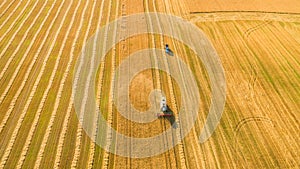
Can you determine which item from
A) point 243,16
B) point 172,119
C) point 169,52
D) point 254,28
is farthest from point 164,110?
point 243,16

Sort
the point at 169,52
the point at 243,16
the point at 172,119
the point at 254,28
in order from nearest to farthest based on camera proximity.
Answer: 1. the point at 172,119
2. the point at 169,52
3. the point at 254,28
4. the point at 243,16

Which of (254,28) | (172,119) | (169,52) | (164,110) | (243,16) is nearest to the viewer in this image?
(172,119)

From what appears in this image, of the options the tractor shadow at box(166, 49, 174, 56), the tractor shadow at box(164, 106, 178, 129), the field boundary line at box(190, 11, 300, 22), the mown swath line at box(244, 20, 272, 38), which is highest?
the field boundary line at box(190, 11, 300, 22)

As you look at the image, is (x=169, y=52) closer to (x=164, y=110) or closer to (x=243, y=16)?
(x=164, y=110)

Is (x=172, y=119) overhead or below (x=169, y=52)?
below

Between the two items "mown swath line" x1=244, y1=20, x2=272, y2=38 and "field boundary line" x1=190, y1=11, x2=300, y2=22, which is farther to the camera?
"field boundary line" x1=190, y1=11, x2=300, y2=22

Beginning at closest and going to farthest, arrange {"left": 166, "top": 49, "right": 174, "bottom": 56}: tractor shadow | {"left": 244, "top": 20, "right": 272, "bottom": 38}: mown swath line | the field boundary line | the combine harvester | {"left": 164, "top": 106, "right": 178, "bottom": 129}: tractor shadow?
{"left": 164, "top": 106, "right": 178, "bottom": 129}: tractor shadow
the combine harvester
{"left": 166, "top": 49, "right": 174, "bottom": 56}: tractor shadow
{"left": 244, "top": 20, "right": 272, "bottom": 38}: mown swath line
the field boundary line

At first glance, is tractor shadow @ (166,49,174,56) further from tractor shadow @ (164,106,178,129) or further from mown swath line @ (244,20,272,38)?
mown swath line @ (244,20,272,38)

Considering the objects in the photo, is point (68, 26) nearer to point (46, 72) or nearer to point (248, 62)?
point (46, 72)

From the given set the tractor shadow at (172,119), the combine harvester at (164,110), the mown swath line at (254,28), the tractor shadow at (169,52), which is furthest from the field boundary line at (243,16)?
the tractor shadow at (172,119)

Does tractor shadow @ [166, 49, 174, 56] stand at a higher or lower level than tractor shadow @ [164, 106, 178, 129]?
higher

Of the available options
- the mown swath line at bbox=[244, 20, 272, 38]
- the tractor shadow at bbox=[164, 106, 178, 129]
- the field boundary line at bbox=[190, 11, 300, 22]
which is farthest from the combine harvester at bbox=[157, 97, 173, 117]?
the field boundary line at bbox=[190, 11, 300, 22]

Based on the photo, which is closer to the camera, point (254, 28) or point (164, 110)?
point (164, 110)
